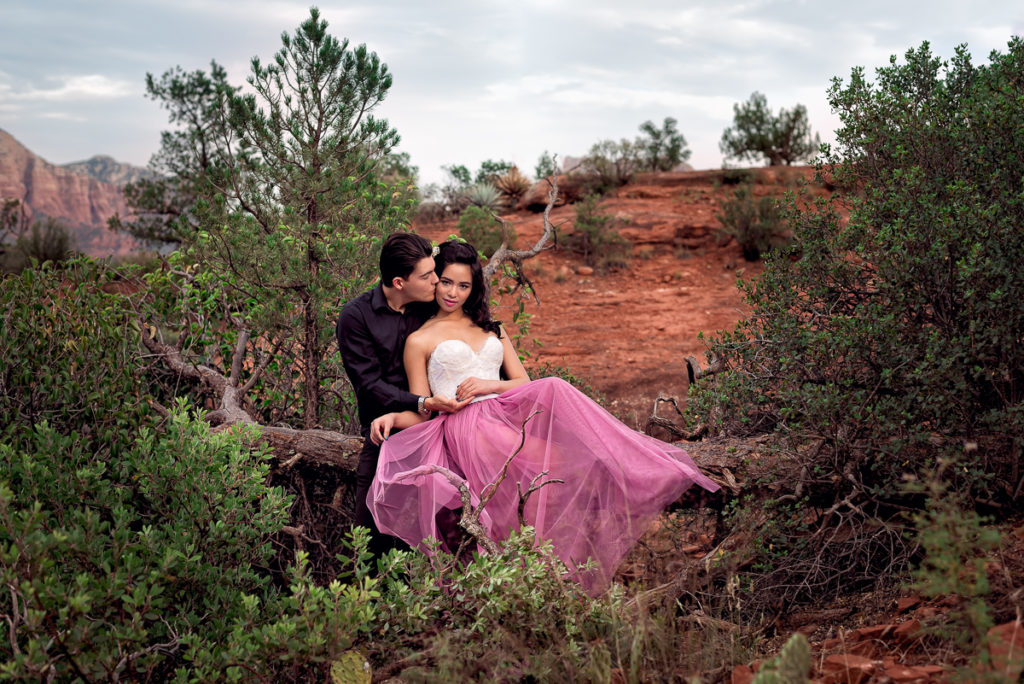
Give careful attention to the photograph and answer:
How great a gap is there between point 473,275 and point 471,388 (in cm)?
60

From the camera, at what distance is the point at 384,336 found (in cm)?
395

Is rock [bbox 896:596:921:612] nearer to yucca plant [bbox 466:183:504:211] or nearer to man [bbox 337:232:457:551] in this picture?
man [bbox 337:232:457:551]

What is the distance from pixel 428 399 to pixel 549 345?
7.53 metres

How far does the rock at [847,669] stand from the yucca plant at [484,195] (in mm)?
15321

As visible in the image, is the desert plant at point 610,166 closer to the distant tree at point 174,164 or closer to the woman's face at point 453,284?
the distant tree at point 174,164

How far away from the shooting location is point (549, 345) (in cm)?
1122

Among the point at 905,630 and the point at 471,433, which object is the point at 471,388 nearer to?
the point at 471,433

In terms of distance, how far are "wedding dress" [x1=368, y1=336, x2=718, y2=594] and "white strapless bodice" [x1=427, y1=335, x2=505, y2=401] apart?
0.50 ft

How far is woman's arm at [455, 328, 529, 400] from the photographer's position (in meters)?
3.76

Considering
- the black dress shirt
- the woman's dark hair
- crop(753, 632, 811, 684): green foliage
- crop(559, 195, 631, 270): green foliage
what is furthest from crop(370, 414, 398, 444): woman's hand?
crop(559, 195, 631, 270): green foliage

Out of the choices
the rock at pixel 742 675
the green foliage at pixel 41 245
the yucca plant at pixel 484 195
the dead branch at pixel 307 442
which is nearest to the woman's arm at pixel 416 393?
the dead branch at pixel 307 442

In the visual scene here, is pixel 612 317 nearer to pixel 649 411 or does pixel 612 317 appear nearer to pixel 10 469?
pixel 649 411

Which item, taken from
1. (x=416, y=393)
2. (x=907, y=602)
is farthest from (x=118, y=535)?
(x=907, y=602)

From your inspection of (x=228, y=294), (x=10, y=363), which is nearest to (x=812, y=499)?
(x=10, y=363)
